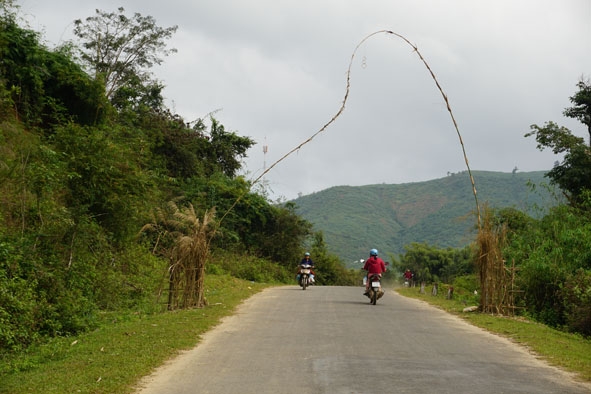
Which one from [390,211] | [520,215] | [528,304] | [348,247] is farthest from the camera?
[390,211]

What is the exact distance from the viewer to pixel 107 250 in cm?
1945

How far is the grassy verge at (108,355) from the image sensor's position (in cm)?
783

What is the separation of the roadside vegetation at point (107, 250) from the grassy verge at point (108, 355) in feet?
0.13

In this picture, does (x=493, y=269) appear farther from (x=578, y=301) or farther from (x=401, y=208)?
(x=401, y=208)

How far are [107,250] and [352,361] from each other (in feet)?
39.8

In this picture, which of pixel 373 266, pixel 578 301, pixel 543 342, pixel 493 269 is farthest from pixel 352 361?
pixel 578 301

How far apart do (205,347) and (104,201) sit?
9.74m

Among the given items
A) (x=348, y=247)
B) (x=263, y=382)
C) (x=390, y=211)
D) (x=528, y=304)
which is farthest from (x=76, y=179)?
(x=390, y=211)

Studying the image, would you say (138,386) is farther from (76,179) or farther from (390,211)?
(390,211)

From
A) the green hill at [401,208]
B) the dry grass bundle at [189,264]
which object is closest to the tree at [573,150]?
the dry grass bundle at [189,264]

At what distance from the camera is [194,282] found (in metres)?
16.7

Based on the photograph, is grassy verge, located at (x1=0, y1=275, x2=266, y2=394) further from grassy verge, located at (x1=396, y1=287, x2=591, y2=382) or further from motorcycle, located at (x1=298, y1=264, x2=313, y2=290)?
motorcycle, located at (x1=298, y1=264, x2=313, y2=290)

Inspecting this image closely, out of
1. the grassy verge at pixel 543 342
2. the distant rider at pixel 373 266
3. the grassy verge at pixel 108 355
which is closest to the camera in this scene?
the grassy verge at pixel 108 355

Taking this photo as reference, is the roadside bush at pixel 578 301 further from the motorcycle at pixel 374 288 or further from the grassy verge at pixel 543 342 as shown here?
the motorcycle at pixel 374 288
